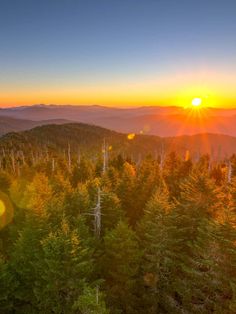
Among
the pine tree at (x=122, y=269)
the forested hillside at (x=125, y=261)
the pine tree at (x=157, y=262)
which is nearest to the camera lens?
the forested hillside at (x=125, y=261)

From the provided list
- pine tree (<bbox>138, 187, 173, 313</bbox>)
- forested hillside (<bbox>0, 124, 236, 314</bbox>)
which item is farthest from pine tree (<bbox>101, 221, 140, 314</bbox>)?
pine tree (<bbox>138, 187, 173, 313</bbox>)

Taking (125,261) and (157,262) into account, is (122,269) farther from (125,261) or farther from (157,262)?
(157,262)

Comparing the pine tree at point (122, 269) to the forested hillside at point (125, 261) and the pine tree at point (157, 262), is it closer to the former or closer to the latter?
Answer: the forested hillside at point (125, 261)

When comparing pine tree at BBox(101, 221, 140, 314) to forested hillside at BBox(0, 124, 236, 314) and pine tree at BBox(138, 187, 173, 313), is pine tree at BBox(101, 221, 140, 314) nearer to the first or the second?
forested hillside at BBox(0, 124, 236, 314)

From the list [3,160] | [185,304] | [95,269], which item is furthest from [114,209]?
[3,160]

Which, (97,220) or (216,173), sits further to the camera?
(216,173)

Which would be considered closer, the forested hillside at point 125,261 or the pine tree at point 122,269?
the forested hillside at point 125,261

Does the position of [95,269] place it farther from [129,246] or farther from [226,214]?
[226,214]

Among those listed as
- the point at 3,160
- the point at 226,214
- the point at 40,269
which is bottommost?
the point at 3,160

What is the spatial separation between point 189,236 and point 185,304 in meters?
6.62

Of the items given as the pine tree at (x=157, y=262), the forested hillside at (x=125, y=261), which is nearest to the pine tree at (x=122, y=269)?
the forested hillside at (x=125, y=261)

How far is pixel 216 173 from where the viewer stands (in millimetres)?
51625

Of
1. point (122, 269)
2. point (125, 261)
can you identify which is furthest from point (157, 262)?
point (122, 269)

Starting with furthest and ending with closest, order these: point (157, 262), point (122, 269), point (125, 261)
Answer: point (125, 261)
point (122, 269)
point (157, 262)
